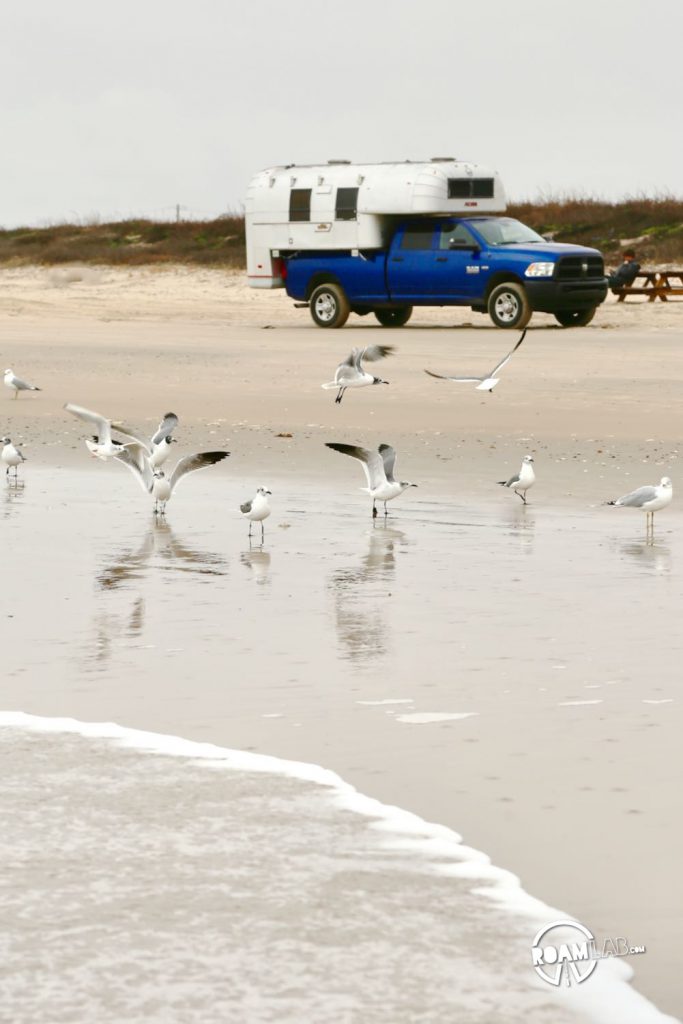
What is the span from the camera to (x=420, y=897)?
591cm

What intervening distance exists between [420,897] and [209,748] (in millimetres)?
1672

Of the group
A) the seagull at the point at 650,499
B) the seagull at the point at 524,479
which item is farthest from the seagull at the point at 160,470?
the seagull at the point at 650,499

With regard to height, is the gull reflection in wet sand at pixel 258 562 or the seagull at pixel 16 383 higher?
the seagull at pixel 16 383

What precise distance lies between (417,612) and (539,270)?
20.7m

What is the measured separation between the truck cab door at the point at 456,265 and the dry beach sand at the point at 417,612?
8.54 metres

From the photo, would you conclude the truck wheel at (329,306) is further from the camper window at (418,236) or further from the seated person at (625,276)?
the seated person at (625,276)

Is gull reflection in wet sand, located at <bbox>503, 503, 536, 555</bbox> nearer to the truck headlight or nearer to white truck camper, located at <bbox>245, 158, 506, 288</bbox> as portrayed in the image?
the truck headlight

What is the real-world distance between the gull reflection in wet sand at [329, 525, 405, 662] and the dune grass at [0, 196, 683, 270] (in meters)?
34.9

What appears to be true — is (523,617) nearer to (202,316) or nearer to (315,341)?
(315,341)

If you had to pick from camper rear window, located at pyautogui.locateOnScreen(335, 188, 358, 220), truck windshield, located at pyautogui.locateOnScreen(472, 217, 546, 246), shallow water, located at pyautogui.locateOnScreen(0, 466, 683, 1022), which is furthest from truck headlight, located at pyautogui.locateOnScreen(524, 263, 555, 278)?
shallow water, located at pyautogui.locateOnScreen(0, 466, 683, 1022)

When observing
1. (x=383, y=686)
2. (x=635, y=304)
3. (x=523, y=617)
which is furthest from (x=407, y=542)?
(x=635, y=304)

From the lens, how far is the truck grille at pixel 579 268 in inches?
1194

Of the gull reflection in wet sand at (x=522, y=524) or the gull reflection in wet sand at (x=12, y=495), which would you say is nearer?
the gull reflection in wet sand at (x=522, y=524)

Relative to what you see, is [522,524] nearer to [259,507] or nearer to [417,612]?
[259,507]
